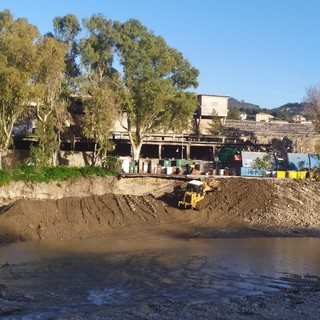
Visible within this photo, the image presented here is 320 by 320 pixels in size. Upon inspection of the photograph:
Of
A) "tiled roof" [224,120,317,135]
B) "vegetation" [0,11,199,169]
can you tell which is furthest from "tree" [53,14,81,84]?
"tiled roof" [224,120,317,135]

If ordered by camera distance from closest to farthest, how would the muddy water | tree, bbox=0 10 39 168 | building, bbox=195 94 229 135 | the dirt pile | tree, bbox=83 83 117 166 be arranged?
the muddy water, the dirt pile, tree, bbox=0 10 39 168, tree, bbox=83 83 117 166, building, bbox=195 94 229 135

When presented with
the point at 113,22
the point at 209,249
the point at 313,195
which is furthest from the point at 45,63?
the point at 313,195

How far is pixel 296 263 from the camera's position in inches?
1130

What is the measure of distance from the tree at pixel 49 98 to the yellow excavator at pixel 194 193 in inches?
508

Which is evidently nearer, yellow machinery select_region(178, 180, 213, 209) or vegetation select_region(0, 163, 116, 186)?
vegetation select_region(0, 163, 116, 186)

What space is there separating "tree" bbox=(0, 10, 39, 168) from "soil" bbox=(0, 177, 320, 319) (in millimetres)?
6125

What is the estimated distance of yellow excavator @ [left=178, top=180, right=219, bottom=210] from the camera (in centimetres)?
4512

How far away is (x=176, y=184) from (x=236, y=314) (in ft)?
107

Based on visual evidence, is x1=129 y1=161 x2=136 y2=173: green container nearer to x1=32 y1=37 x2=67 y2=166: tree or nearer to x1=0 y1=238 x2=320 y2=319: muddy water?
x1=32 y1=37 x2=67 y2=166: tree

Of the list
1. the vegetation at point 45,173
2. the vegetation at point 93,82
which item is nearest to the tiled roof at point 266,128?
the vegetation at point 93,82

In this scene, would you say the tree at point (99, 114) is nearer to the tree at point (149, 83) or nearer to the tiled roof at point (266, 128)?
the tree at point (149, 83)

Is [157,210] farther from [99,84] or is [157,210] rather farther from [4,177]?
[99,84]

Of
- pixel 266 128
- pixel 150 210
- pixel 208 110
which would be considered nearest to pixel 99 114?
pixel 150 210

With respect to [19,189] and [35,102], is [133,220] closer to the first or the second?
[19,189]
